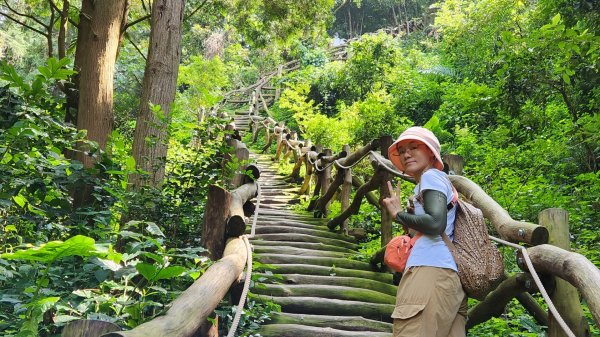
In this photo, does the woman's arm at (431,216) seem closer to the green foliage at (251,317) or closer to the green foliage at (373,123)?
the green foliage at (251,317)

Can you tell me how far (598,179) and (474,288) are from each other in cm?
415

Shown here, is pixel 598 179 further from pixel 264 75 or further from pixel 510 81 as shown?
pixel 264 75

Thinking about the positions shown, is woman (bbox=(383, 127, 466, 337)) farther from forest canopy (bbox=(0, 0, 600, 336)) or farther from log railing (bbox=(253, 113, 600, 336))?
forest canopy (bbox=(0, 0, 600, 336))

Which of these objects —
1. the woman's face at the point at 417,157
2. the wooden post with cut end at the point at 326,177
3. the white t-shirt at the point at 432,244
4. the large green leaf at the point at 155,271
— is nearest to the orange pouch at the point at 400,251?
the white t-shirt at the point at 432,244

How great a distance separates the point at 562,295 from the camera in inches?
110

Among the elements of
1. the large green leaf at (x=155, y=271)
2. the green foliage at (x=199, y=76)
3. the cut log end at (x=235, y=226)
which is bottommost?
the large green leaf at (x=155, y=271)

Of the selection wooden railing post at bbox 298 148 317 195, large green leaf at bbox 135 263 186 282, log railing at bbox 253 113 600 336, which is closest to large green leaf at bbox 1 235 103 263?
large green leaf at bbox 135 263 186 282

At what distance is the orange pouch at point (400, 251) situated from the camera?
261 cm

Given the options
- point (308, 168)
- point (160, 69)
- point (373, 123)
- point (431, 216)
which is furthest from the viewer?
point (373, 123)

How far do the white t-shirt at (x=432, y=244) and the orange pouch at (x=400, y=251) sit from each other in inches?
1.9

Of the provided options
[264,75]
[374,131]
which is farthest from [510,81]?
[264,75]

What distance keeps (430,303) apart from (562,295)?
2.75 feet

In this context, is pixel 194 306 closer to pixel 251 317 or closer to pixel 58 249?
pixel 58 249

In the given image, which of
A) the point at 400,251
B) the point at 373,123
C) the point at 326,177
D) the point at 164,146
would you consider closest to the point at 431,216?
the point at 400,251
